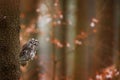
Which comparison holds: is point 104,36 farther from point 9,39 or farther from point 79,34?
point 9,39

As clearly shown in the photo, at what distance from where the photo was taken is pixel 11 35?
12.2 feet

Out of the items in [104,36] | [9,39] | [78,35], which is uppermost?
[78,35]

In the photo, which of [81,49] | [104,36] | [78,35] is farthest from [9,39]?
[81,49]

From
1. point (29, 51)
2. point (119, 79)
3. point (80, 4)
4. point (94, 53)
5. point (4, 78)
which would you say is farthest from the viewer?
point (80, 4)

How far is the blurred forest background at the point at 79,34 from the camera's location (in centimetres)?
929

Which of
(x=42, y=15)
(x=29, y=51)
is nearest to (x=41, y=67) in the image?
(x=42, y=15)

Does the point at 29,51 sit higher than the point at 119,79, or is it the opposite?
the point at 119,79

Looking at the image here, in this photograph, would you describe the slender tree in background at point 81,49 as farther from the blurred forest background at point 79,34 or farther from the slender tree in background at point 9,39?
the slender tree in background at point 9,39

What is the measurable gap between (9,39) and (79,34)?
642 centimetres

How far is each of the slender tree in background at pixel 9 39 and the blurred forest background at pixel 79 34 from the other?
15.6 ft

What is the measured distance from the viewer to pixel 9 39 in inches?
146

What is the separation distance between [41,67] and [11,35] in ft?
19.3

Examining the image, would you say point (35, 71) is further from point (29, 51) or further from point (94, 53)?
point (29, 51)

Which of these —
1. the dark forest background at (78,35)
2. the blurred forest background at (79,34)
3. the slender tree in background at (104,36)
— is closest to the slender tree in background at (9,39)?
the dark forest background at (78,35)
